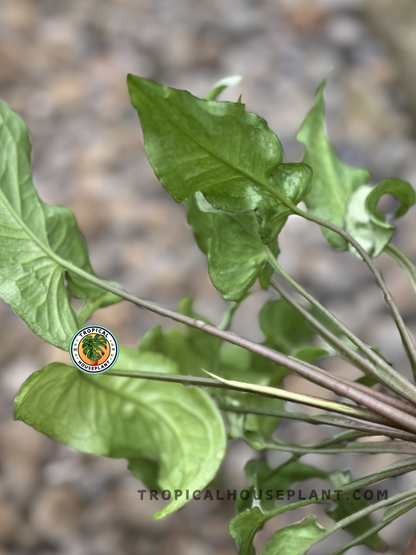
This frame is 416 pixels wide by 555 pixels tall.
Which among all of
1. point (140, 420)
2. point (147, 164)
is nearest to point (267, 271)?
point (140, 420)

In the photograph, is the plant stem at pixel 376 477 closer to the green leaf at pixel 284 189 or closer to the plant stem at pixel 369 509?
the plant stem at pixel 369 509

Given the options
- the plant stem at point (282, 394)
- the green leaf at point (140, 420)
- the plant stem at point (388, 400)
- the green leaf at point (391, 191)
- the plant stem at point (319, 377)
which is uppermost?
the green leaf at point (391, 191)

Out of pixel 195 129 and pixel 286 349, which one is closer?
pixel 195 129

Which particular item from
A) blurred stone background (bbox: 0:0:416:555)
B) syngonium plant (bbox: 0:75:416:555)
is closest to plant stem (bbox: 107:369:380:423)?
syngonium plant (bbox: 0:75:416:555)

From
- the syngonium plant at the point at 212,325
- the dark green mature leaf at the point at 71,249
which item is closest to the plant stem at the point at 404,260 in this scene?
the syngonium plant at the point at 212,325

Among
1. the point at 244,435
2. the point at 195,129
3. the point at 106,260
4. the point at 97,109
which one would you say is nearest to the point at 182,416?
the point at 244,435

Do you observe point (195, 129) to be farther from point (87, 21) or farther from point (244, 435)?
point (87, 21)

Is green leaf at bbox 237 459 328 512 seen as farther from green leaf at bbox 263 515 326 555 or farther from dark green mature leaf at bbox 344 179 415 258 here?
dark green mature leaf at bbox 344 179 415 258

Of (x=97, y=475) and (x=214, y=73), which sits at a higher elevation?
(x=214, y=73)
